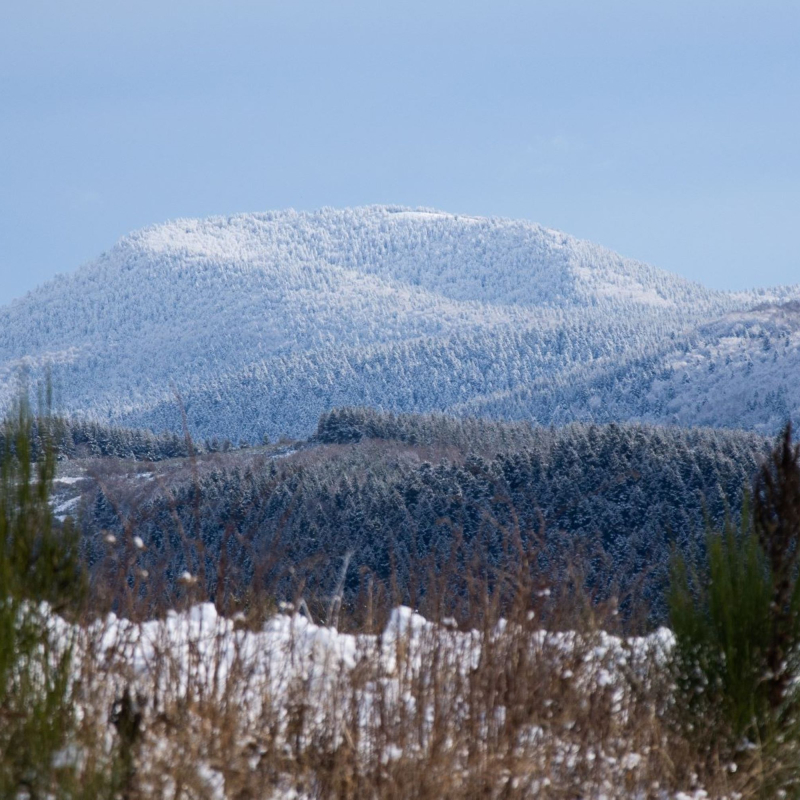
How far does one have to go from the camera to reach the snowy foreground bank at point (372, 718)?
3.81 meters

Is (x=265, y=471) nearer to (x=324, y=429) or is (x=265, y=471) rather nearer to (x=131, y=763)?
(x=324, y=429)

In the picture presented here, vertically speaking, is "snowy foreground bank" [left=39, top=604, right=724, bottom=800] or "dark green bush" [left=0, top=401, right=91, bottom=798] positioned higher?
"dark green bush" [left=0, top=401, right=91, bottom=798]

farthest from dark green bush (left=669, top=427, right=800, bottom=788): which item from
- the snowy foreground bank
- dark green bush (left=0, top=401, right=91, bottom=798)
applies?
dark green bush (left=0, top=401, right=91, bottom=798)

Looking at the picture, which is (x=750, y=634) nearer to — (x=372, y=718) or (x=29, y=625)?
(x=372, y=718)

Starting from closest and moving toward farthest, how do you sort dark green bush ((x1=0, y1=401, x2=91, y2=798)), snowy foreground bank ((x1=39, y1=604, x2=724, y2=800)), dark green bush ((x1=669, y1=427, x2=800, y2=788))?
dark green bush ((x1=0, y1=401, x2=91, y2=798)) < snowy foreground bank ((x1=39, y1=604, x2=724, y2=800)) < dark green bush ((x1=669, y1=427, x2=800, y2=788))

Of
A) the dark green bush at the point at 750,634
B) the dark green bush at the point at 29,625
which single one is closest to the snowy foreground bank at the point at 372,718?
the dark green bush at the point at 29,625

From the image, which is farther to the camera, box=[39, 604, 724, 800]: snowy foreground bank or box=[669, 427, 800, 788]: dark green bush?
box=[669, 427, 800, 788]: dark green bush

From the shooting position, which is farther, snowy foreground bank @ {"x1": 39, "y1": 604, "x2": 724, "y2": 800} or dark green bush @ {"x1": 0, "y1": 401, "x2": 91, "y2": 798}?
snowy foreground bank @ {"x1": 39, "y1": 604, "x2": 724, "y2": 800}

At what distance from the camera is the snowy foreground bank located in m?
3.81

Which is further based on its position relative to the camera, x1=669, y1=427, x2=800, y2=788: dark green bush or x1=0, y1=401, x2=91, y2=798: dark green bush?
x1=669, y1=427, x2=800, y2=788: dark green bush

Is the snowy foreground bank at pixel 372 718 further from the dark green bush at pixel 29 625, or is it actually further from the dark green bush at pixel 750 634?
the dark green bush at pixel 750 634

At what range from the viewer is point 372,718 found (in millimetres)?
4410

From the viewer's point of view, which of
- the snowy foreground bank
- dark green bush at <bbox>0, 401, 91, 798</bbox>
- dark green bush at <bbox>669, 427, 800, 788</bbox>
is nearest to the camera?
dark green bush at <bbox>0, 401, 91, 798</bbox>

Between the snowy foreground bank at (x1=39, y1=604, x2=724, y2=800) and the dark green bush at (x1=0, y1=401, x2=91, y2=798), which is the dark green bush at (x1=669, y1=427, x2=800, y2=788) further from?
the dark green bush at (x1=0, y1=401, x2=91, y2=798)
